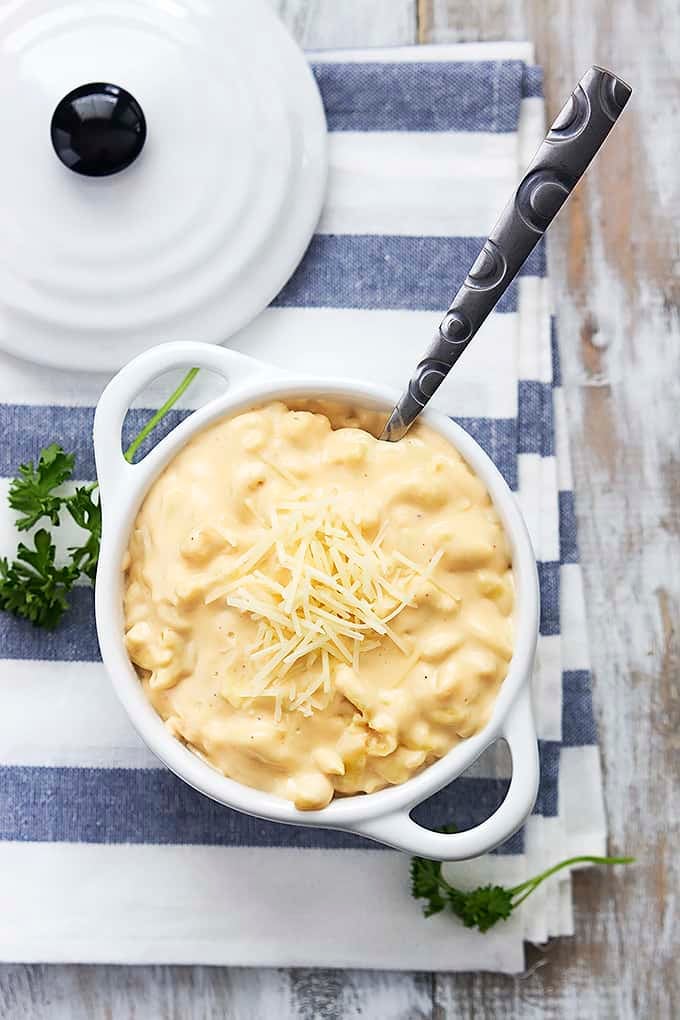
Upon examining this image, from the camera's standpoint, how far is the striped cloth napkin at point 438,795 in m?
1.50

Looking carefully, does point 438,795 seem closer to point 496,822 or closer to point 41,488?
point 496,822

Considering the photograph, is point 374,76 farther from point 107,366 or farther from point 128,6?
point 107,366

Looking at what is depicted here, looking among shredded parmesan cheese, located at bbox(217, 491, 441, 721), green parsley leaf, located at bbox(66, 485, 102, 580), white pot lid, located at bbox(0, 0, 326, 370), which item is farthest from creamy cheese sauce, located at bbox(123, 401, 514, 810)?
white pot lid, located at bbox(0, 0, 326, 370)

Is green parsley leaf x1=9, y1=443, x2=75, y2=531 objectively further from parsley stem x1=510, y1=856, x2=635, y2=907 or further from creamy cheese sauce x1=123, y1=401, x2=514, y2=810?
parsley stem x1=510, y1=856, x2=635, y2=907

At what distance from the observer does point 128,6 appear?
147 cm

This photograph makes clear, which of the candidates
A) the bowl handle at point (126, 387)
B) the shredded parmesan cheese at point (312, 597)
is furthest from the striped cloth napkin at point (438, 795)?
the shredded parmesan cheese at point (312, 597)

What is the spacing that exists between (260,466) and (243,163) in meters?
0.49

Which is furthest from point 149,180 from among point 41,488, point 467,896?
point 467,896

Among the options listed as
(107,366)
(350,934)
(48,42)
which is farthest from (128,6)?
(350,934)

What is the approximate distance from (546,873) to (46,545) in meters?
0.78

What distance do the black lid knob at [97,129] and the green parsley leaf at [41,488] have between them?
359 mm

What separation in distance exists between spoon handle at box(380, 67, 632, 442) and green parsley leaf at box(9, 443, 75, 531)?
455 millimetres

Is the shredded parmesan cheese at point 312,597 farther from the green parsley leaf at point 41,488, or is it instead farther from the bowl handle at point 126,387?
the green parsley leaf at point 41,488

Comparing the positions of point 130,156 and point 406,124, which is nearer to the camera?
point 130,156
